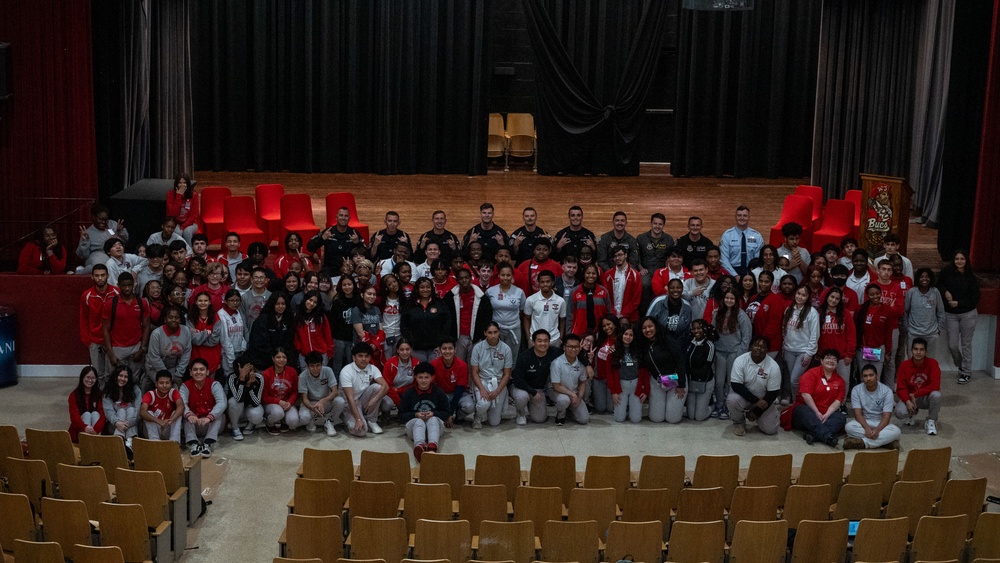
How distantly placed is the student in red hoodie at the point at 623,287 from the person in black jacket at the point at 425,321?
181 centimetres

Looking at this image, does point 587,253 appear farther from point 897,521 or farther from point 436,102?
point 436,102

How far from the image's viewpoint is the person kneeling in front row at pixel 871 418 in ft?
35.2

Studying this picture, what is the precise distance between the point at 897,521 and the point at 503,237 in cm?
594

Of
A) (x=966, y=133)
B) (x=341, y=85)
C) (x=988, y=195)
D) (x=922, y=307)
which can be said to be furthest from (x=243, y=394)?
(x=341, y=85)

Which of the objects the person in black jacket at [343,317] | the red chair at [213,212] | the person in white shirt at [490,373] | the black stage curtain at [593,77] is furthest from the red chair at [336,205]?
the black stage curtain at [593,77]

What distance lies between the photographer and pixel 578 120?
2014cm

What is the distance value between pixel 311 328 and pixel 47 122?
5195mm

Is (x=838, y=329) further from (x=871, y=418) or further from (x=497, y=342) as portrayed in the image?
(x=497, y=342)

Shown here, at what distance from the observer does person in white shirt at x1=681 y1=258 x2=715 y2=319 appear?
1162 cm

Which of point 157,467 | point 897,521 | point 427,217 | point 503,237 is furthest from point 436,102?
point 897,521

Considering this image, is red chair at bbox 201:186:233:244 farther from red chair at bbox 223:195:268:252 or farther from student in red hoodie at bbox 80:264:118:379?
student in red hoodie at bbox 80:264:118:379

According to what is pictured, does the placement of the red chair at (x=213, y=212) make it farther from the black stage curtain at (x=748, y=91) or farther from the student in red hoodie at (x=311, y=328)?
the black stage curtain at (x=748, y=91)

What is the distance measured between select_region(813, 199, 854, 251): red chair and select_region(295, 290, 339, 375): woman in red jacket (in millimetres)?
6405

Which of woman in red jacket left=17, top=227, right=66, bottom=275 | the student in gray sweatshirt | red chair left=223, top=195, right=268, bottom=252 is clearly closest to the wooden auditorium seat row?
woman in red jacket left=17, top=227, right=66, bottom=275
